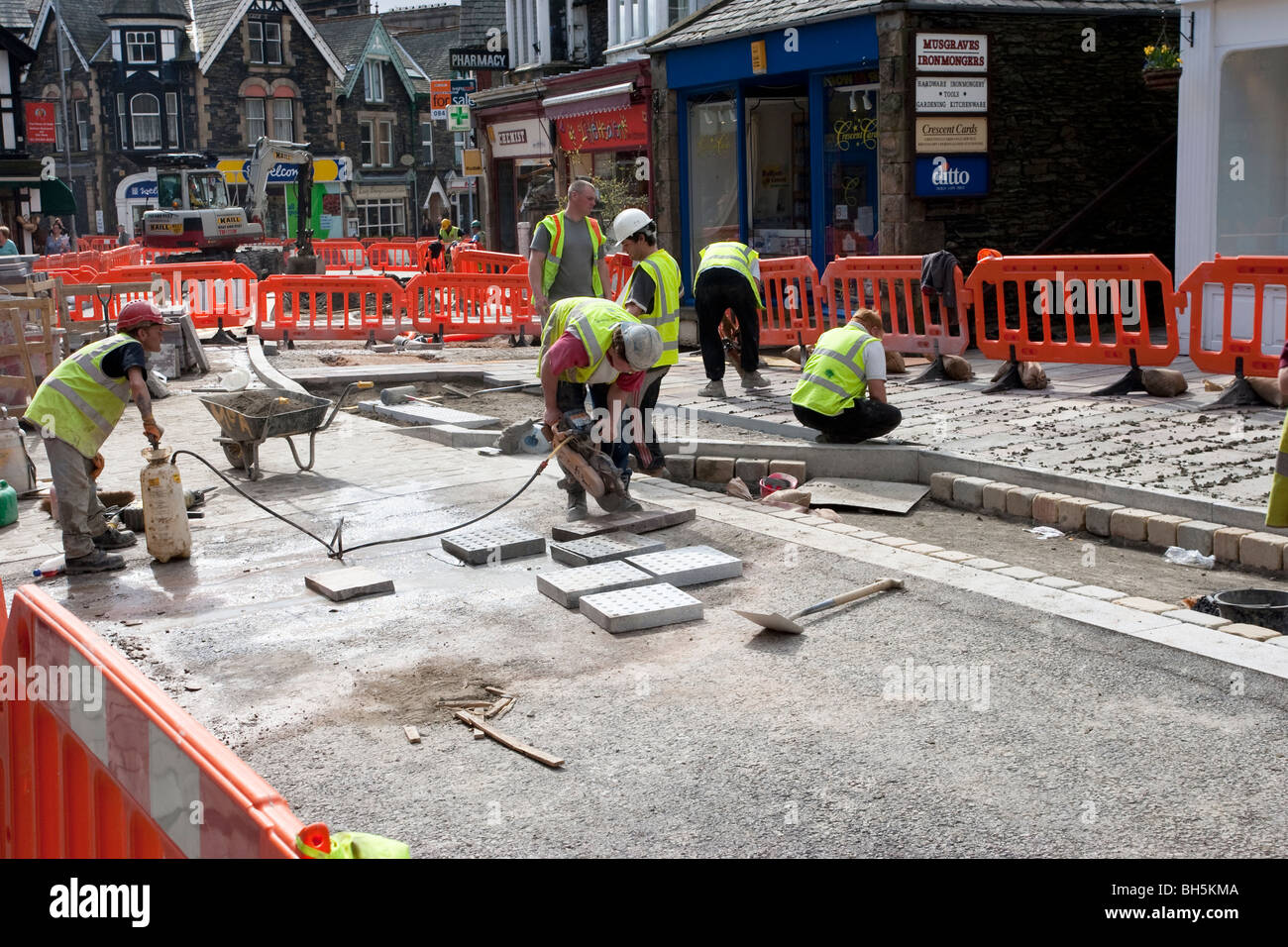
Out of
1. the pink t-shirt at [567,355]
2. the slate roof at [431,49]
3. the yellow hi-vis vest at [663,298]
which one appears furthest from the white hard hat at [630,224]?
the slate roof at [431,49]

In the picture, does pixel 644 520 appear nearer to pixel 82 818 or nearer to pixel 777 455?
pixel 777 455

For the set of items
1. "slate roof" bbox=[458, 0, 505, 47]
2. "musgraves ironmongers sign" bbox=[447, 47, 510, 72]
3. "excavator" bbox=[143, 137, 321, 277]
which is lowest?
"excavator" bbox=[143, 137, 321, 277]

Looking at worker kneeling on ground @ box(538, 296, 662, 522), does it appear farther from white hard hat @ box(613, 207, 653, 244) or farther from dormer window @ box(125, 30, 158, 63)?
dormer window @ box(125, 30, 158, 63)

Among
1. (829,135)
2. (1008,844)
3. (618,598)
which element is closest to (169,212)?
(829,135)

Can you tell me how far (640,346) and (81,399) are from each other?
317cm

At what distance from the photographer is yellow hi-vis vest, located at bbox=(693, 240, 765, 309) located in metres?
12.4

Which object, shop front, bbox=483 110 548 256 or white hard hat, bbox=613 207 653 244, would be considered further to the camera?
shop front, bbox=483 110 548 256

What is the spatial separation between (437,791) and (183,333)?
12838 millimetres

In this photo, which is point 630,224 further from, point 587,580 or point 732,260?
point 587,580

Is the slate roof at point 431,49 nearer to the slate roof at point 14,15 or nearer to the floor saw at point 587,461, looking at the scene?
the slate roof at point 14,15

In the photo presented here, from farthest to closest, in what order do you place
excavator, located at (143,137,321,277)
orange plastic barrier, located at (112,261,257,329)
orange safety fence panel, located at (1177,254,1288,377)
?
excavator, located at (143,137,321,277) → orange plastic barrier, located at (112,261,257,329) → orange safety fence panel, located at (1177,254,1288,377)

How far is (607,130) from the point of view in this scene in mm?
23266

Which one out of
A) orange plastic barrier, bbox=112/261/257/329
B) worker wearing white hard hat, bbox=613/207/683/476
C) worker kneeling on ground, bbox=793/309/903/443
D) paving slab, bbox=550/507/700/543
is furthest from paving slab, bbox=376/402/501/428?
orange plastic barrier, bbox=112/261/257/329

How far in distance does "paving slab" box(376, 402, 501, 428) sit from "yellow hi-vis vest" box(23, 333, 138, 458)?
4.18m
